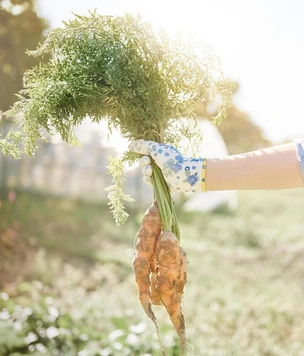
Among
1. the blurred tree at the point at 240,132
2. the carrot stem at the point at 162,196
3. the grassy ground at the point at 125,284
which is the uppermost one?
the blurred tree at the point at 240,132

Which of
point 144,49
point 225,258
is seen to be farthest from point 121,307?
point 144,49

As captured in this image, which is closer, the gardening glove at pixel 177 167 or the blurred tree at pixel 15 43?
the gardening glove at pixel 177 167

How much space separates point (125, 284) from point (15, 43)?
275 centimetres

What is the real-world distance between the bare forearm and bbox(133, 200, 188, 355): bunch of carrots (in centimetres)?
27

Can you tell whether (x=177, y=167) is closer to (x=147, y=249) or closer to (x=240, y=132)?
Result: (x=147, y=249)

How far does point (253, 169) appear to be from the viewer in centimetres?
195

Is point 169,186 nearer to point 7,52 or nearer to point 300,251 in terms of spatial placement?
point 7,52

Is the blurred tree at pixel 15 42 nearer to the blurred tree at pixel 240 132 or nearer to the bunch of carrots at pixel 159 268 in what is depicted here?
the bunch of carrots at pixel 159 268

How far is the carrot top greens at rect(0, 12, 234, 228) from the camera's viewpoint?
196 centimetres

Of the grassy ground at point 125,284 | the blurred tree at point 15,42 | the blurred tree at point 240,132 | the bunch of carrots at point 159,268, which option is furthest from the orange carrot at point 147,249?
the blurred tree at point 240,132

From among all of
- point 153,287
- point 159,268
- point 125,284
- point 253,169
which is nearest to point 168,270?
Result: point 159,268

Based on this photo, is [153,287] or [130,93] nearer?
[130,93]

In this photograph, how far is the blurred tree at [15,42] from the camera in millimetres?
5172

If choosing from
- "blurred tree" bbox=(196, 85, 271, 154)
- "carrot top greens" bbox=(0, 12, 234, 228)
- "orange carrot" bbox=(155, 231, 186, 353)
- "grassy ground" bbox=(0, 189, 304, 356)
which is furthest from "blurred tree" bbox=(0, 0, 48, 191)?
"blurred tree" bbox=(196, 85, 271, 154)
